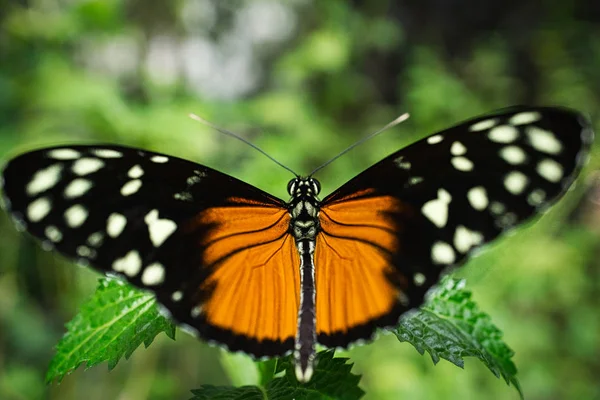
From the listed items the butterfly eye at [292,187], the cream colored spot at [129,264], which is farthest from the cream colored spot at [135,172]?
the butterfly eye at [292,187]

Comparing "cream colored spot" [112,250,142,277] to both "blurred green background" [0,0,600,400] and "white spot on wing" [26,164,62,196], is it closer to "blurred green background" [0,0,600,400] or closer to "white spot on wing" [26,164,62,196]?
"white spot on wing" [26,164,62,196]

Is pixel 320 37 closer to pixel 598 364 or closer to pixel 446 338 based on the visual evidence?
pixel 598 364

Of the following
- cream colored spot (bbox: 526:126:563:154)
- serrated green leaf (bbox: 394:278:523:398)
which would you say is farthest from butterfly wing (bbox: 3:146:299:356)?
→ cream colored spot (bbox: 526:126:563:154)

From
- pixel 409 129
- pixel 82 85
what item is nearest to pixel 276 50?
pixel 409 129

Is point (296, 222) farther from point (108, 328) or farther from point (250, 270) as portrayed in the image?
point (108, 328)

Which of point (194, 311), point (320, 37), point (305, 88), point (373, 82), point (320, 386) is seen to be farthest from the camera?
point (373, 82)

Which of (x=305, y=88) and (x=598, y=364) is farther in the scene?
(x=305, y=88)

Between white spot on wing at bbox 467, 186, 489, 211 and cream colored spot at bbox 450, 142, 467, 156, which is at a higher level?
cream colored spot at bbox 450, 142, 467, 156

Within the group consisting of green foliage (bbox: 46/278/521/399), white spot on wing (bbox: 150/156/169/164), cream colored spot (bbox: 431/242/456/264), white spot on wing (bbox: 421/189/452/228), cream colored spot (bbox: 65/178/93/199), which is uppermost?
white spot on wing (bbox: 150/156/169/164)
